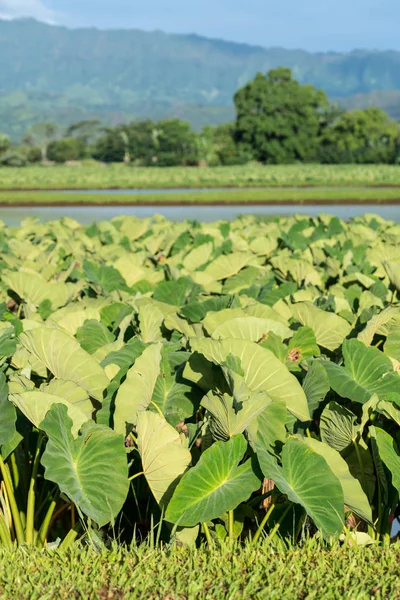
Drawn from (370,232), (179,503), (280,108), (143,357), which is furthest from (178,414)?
(280,108)

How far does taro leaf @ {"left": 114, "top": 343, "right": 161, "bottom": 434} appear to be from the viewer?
2086 mm

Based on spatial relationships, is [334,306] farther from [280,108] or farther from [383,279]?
[280,108]

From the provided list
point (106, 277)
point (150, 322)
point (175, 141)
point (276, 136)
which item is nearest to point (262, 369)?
point (150, 322)

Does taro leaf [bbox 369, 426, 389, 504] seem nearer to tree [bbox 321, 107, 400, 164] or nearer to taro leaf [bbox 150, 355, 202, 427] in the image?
taro leaf [bbox 150, 355, 202, 427]

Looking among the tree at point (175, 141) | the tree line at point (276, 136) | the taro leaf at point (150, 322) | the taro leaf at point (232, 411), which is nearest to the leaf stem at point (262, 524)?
the taro leaf at point (232, 411)

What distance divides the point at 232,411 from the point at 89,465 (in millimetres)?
385

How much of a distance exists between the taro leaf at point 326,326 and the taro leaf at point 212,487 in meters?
0.91

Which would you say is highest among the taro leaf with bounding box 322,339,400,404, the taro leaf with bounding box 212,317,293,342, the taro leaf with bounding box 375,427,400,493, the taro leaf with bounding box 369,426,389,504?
the taro leaf with bounding box 212,317,293,342

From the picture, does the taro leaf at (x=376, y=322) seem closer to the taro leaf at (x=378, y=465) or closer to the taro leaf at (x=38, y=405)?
the taro leaf at (x=378, y=465)

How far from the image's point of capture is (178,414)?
225 cm

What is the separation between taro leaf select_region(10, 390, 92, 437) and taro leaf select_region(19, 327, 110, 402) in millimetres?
207

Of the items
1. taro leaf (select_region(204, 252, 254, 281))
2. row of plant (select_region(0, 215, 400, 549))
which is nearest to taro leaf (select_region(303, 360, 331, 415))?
row of plant (select_region(0, 215, 400, 549))

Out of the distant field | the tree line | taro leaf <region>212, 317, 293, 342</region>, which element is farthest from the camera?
the tree line

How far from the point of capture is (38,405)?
202cm
